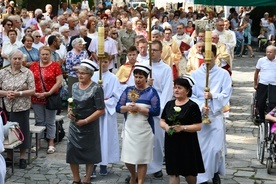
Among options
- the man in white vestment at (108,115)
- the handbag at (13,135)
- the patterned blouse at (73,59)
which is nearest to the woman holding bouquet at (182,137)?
the man in white vestment at (108,115)

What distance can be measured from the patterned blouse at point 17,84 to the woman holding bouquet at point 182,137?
276cm

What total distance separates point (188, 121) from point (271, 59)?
563 cm

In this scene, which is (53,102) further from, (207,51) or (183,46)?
(183,46)

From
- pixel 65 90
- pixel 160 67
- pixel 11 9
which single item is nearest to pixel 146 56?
pixel 160 67

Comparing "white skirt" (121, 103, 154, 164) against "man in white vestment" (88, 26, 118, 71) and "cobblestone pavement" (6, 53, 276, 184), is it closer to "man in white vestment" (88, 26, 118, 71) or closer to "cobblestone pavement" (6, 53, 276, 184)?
"cobblestone pavement" (6, 53, 276, 184)

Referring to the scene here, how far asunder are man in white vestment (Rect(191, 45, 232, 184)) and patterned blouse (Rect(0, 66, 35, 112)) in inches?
98.5

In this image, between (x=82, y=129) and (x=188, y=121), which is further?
(x=82, y=129)

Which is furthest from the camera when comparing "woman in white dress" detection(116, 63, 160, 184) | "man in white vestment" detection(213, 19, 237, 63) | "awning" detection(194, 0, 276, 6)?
"man in white vestment" detection(213, 19, 237, 63)

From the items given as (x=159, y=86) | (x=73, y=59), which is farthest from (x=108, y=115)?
(x=73, y=59)

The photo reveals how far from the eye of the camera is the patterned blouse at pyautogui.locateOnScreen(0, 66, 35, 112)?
9352 mm

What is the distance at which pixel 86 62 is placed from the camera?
8.33m

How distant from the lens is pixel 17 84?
9.34m

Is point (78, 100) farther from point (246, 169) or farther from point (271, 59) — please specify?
point (271, 59)

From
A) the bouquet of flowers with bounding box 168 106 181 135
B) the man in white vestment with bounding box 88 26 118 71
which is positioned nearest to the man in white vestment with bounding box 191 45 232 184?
the bouquet of flowers with bounding box 168 106 181 135
